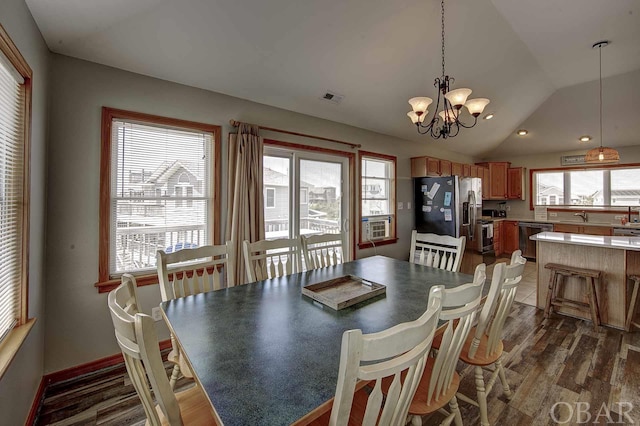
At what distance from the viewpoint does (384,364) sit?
77 cm

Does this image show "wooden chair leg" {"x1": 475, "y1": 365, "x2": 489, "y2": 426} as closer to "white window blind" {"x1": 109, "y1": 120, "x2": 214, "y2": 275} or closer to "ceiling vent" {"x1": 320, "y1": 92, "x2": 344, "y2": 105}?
"white window blind" {"x1": 109, "y1": 120, "x2": 214, "y2": 275}

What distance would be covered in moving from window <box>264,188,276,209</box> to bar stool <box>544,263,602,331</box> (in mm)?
3314

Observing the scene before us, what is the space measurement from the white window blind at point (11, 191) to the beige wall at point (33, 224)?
11 cm

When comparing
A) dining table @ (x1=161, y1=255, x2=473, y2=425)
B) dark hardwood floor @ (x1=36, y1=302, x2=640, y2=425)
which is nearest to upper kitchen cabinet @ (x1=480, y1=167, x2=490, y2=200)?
dark hardwood floor @ (x1=36, y1=302, x2=640, y2=425)

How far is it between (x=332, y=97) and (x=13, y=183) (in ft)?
9.36

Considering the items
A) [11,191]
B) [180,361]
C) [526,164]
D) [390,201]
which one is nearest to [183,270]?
[180,361]

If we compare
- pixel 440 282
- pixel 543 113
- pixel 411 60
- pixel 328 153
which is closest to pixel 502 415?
pixel 440 282

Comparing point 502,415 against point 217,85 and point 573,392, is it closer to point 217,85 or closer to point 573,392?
point 573,392

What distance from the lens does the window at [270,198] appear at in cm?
326

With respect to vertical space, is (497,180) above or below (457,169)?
below

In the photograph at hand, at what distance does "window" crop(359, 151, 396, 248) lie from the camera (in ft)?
14.0

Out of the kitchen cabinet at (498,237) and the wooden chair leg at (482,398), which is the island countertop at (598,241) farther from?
the kitchen cabinet at (498,237)

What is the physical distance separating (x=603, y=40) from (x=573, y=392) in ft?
12.8

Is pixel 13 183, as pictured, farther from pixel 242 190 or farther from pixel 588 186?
pixel 588 186
